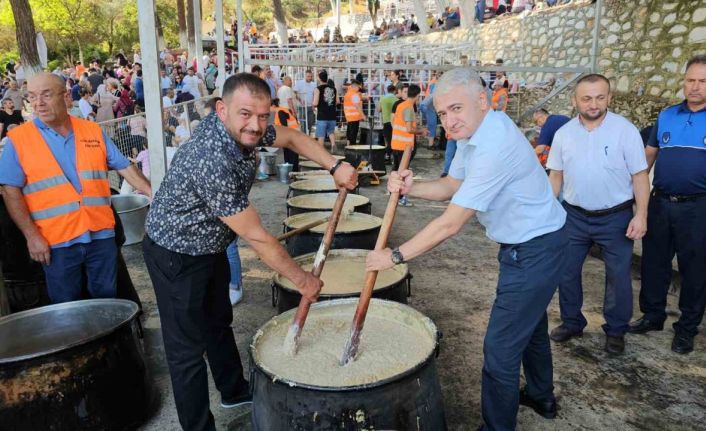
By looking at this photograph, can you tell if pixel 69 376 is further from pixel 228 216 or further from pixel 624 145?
pixel 624 145

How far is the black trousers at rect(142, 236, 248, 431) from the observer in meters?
2.68

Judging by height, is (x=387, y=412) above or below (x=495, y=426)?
above

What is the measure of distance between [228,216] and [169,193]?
0.41 meters

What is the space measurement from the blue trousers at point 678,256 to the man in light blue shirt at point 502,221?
1.67 m

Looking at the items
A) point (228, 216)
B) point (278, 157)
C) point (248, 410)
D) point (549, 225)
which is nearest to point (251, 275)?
point (248, 410)

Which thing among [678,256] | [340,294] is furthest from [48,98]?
[678,256]

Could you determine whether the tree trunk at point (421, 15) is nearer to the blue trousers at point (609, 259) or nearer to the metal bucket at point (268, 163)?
the metal bucket at point (268, 163)

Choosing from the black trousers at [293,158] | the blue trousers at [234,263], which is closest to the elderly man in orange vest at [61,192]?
the blue trousers at [234,263]

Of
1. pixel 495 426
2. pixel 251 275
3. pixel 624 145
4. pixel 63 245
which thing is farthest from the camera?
pixel 251 275

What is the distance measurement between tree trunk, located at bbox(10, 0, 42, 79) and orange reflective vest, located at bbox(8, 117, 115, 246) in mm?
10981

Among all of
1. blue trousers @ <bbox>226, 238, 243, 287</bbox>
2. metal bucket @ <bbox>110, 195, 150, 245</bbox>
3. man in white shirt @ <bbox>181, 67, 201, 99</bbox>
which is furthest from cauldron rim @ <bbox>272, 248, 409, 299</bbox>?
man in white shirt @ <bbox>181, 67, 201, 99</bbox>

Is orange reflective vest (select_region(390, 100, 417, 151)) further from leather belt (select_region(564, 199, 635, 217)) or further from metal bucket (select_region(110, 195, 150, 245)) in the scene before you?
leather belt (select_region(564, 199, 635, 217))

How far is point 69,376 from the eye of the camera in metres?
2.66

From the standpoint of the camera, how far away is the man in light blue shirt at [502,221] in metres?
2.44
